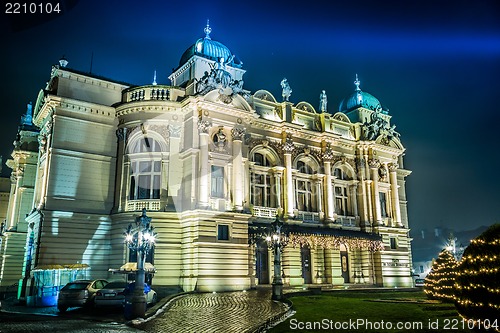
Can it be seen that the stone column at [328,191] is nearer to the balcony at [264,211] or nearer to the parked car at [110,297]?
the balcony at [264,211]

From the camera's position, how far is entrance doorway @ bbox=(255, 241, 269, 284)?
32.9m

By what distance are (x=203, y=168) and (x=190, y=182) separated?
128 centimetres

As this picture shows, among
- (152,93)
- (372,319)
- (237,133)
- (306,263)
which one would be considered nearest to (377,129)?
(306,263)

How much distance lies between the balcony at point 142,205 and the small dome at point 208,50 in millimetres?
14016

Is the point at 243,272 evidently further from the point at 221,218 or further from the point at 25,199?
the point at 25,199

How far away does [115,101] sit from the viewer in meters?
31.9

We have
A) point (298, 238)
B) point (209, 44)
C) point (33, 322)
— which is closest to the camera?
→ point (33, 322)

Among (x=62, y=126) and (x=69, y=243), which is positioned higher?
(x=62, y=126)

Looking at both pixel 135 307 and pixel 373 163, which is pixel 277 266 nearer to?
pixel 135 307

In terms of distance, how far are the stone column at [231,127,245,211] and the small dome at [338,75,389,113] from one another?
1781cm

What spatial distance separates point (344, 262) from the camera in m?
38.1

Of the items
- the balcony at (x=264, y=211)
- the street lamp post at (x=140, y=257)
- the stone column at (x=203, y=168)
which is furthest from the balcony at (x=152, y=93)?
the street lamp post at (x=140, y=257)

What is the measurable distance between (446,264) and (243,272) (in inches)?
527

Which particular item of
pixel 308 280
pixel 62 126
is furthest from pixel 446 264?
pixel 62 126
